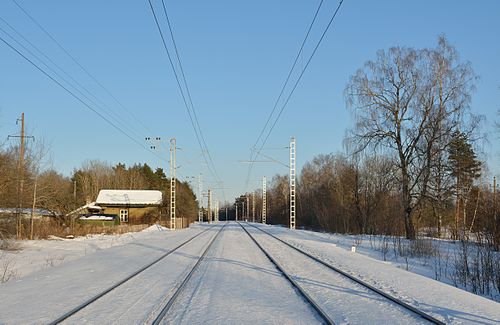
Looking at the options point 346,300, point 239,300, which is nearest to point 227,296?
point 239,300

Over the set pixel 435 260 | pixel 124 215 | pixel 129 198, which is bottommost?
pixel 435 260

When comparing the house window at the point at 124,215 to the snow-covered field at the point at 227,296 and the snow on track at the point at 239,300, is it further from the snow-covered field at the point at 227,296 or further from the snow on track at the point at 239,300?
the snow on track at the point at 239,300

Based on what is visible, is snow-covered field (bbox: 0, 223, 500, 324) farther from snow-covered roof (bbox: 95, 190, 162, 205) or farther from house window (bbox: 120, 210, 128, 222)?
house window (bbox: 120, 210, 128, 222)

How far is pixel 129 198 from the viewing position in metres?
74.6

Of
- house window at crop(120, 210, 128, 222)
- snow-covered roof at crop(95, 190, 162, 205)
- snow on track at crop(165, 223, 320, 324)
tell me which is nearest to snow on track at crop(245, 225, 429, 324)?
snow on track at crop(165, 223, 320, 324)

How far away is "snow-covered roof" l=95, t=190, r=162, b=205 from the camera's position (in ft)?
240

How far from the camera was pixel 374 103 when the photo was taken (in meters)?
34.1

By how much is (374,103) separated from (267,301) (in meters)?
27.0

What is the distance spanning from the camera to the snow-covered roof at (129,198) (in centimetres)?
7325

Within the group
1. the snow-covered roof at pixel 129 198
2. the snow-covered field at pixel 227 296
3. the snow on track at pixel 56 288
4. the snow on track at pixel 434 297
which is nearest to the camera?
the snow-covered field at pixel 227 296

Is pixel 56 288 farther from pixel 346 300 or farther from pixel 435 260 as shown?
pixel 435 260

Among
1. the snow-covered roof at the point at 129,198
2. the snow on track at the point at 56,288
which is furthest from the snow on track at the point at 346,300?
the snow-covered roof at the point at 129,198

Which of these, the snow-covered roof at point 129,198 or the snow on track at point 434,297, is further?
the snow-covered roof at point 129,198

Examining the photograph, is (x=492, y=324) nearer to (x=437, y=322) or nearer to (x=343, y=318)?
(x=437, y=322)
